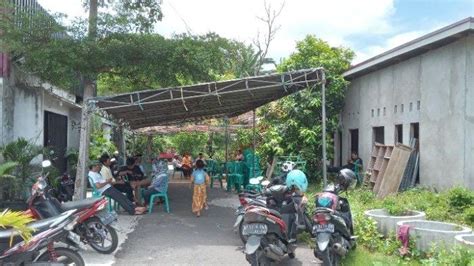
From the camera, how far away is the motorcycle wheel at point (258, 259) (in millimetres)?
5668

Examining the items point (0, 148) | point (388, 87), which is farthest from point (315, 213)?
point (388, 87)

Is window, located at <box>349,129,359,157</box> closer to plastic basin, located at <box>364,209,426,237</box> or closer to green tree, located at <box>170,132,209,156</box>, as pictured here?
plastic basin, located at <box>364,209,426,237</box>

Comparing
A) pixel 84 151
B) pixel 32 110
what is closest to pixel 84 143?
pixel 84 151

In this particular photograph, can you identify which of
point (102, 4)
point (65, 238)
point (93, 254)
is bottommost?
point (93, 254)

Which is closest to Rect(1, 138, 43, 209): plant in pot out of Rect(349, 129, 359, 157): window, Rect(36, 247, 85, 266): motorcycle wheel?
Rect(36, 247, 85, 266): motorcycle wheel

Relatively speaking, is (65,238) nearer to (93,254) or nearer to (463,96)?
(93,254)

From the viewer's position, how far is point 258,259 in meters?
5.75

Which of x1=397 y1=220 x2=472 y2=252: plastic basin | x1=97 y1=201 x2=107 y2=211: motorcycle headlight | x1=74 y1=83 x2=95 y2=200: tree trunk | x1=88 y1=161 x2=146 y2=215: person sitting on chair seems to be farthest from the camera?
x1=88 y1=161 x2=146 y2=215: person sitting on chair

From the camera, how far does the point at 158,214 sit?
10711 millimetres

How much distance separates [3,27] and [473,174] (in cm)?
922

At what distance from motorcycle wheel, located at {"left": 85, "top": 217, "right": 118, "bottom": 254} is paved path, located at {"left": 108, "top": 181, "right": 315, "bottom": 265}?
0.18m

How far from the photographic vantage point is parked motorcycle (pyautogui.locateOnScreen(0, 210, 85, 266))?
523 centimetres

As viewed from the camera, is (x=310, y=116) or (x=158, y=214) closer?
(x=158, y=214)

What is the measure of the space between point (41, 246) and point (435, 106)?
819 cm
